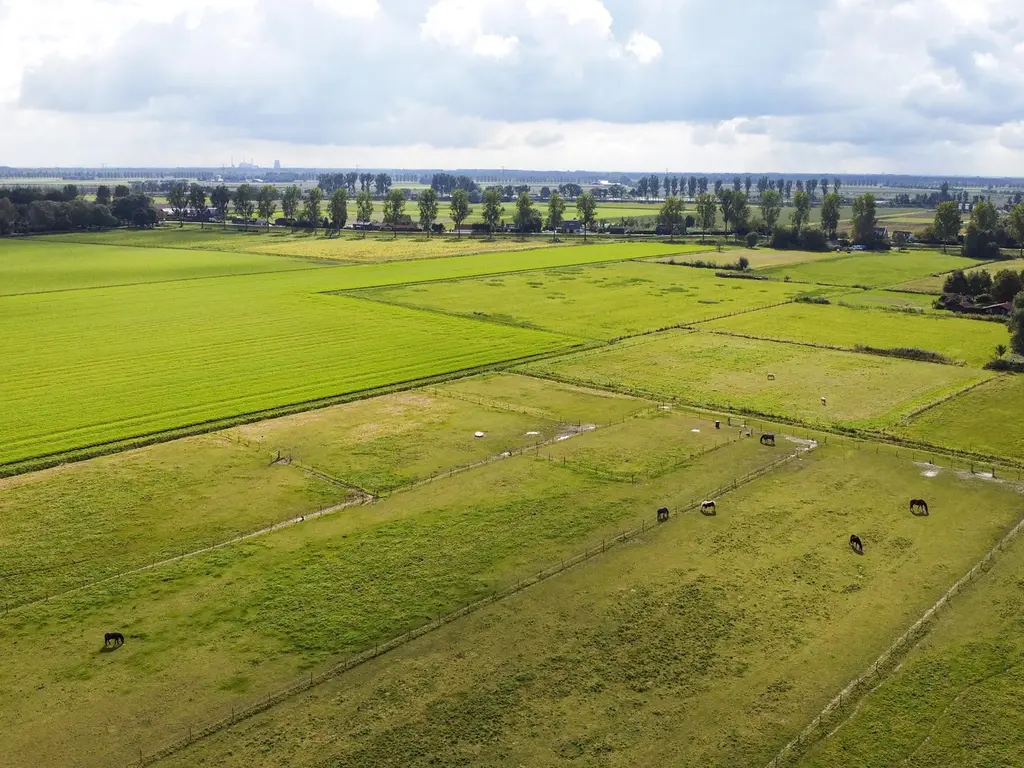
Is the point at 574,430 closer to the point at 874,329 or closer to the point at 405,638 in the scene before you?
the point at 405,638

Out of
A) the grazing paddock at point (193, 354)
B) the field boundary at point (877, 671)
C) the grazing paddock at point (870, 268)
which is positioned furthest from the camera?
the grazing paddock at point (870, 268)

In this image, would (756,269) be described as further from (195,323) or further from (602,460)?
(602,460)

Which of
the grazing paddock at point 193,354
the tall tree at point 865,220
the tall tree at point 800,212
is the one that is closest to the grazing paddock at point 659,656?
the grazing paddock at point 193,354

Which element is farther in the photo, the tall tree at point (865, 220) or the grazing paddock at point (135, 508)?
the tall tree at point (865, 220)

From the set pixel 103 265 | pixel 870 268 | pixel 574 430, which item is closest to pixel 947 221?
pixel 870 268

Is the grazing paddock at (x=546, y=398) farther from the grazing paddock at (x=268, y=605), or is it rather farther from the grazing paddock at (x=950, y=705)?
the grazing paddock at (x=950, y=705)

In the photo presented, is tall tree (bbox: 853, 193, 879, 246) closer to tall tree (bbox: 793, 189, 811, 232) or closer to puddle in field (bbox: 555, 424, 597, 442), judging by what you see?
tall tree (bbox: 793, 189, 811, 232)
